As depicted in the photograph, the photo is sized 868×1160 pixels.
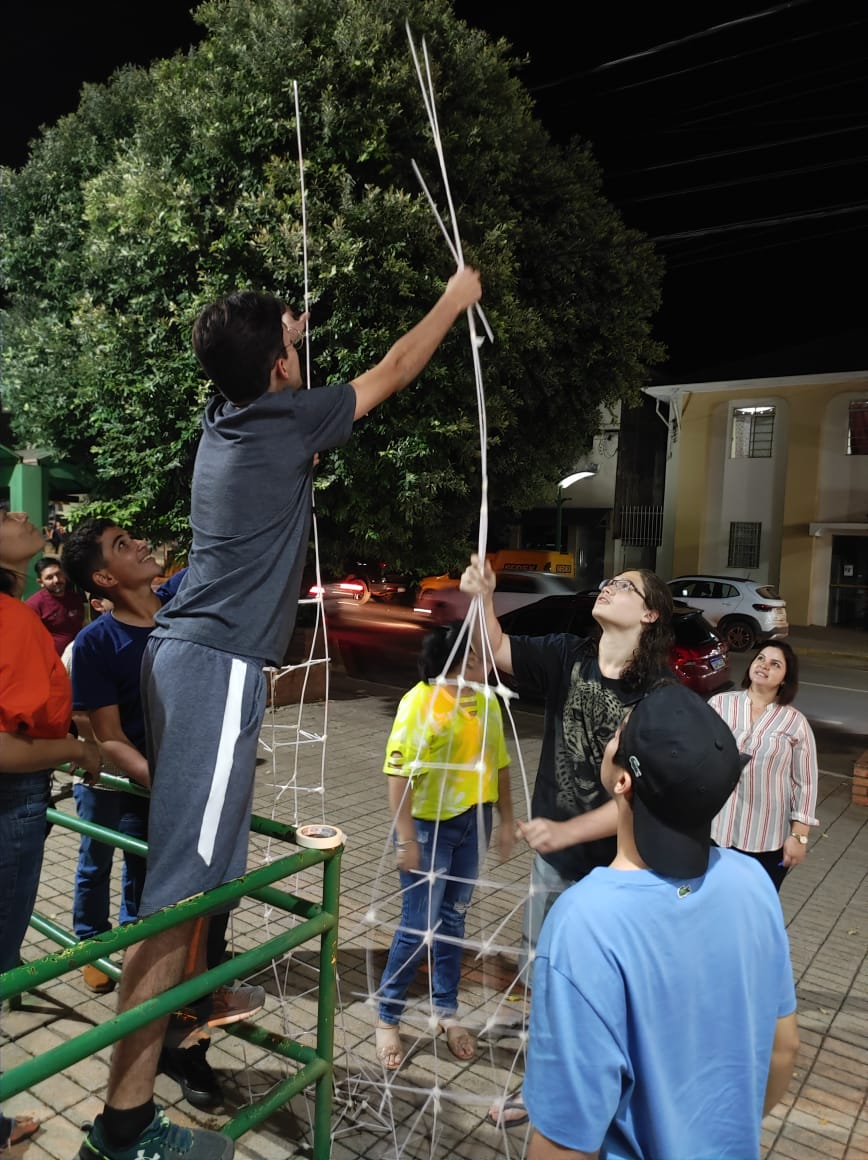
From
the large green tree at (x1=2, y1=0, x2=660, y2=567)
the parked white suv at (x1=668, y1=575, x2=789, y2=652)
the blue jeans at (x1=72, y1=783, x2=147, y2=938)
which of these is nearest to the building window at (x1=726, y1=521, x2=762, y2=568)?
the parked white suv at (x1=668, y1=575, x2=789, y2=652)

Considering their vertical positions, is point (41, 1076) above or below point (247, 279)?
below

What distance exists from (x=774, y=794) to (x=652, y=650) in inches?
59.2

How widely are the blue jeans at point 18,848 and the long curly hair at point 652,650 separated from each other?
1773 mm

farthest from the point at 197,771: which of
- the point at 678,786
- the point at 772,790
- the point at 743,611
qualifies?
the point at 743,611

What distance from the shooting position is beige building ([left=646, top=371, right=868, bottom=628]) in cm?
2261

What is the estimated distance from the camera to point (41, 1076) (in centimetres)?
130

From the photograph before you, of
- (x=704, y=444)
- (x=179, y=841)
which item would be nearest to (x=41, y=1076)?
(x=179, y=841)

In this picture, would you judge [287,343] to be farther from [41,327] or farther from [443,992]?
[41,327]

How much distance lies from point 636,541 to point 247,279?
836 inches

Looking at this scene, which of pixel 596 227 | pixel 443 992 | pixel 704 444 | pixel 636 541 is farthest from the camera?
pixel 636 541

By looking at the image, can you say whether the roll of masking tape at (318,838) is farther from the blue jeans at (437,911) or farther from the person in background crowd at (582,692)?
the blue jeans at (437,911)

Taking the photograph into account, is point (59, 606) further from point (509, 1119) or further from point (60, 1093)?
point (509, 1119)

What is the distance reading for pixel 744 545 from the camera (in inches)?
961

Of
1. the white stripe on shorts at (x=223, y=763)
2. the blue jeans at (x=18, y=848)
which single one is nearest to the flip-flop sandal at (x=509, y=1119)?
the blue jeans at (x=18, y=848)
